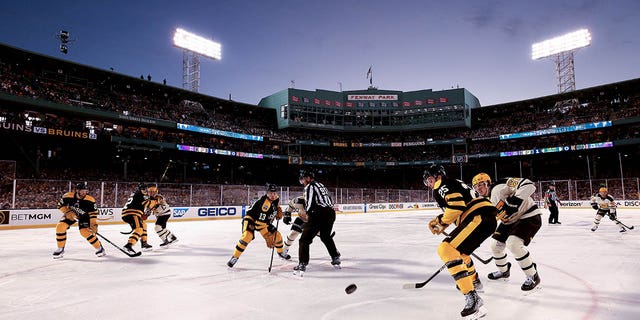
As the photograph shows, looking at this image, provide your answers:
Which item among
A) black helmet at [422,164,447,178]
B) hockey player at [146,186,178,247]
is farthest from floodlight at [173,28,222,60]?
black helmet at [422,164,447,178]

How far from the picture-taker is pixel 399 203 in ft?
108

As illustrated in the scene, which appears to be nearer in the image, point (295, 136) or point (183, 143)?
point (183, 143)

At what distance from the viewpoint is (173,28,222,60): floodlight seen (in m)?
40.9

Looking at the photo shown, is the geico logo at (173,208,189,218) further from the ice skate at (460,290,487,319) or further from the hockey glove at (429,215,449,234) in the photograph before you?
the ice skate at (460,290,487,319)

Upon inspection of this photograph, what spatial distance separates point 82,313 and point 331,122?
46234mm

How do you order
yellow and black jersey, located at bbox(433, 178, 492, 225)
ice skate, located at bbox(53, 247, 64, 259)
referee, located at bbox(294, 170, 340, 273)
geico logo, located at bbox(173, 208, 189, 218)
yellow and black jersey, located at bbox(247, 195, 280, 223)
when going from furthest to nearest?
1. geico logo, located at bbox(173, 208, 189, 218)
2. ice skate, located at bbox(53, 247, 64, 259)
3. yellow and black jersey, located at bbox(247, 195, 280, 223)
4. referee, located at bbox(294, 170, 340, 273)
5. yellow and black jersey, located at bbox(433, 178, 492, 225)

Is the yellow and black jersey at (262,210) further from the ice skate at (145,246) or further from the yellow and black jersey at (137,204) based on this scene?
the ice skate at (145,246)

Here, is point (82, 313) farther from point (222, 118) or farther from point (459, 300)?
point (222, 118)

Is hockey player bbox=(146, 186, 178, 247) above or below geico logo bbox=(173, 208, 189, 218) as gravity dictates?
above

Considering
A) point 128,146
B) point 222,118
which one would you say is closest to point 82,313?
point 128,146

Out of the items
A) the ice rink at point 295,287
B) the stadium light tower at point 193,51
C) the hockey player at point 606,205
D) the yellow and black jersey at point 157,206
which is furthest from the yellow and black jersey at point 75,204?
the stadium light tower at point 193,51

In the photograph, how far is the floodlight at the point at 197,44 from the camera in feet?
134

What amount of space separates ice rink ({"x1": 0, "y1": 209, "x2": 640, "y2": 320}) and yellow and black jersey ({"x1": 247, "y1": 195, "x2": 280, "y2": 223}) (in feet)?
2.89

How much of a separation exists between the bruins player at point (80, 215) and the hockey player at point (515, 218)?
7626mm
